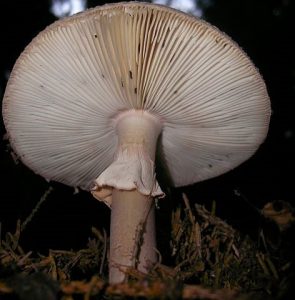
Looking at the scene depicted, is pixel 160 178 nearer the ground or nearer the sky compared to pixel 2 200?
nearer the sky

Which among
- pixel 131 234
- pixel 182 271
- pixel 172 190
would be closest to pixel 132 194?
pixel 131 234

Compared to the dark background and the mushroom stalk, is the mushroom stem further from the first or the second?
the dark background

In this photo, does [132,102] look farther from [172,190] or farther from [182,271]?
[172,190]

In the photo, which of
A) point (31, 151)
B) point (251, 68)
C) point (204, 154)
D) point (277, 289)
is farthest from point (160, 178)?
Answer: point (277, 289)

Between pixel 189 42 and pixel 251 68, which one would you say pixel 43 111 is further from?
pixel 251 68

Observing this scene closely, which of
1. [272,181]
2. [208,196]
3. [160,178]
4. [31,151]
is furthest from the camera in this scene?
[272,181]

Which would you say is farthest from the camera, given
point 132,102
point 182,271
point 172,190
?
point 172,190

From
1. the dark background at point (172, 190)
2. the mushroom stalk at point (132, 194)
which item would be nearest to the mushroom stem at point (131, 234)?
the mushroom stalk at point (132, 194)
